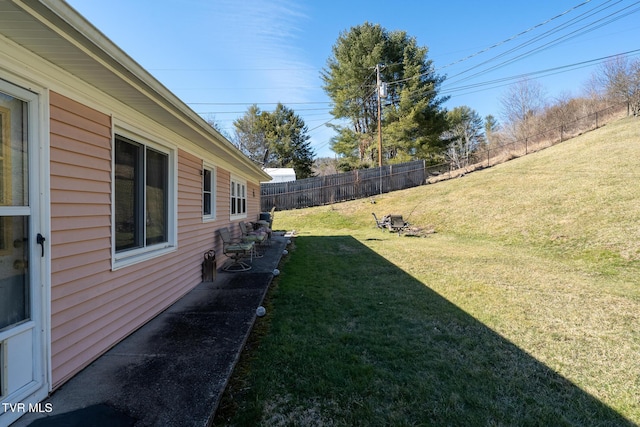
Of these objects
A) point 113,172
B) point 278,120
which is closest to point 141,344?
point 113,172

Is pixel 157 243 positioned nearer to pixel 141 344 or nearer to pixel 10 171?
pixel 141 344

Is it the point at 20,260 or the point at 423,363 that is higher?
the point at 20,260

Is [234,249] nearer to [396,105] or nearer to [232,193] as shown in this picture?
[232,193]

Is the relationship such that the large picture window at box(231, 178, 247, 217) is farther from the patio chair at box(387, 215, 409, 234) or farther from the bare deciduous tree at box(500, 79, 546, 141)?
the bare deciduous tree at box(500, 79, 546, 141)

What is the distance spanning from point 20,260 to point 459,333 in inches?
153

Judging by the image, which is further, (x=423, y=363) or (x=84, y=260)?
(x=423, y=363)

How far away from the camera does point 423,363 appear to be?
269cm

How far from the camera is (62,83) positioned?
220 cm

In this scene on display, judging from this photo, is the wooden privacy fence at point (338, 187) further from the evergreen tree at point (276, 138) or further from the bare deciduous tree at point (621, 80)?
the bare deciduous tree at point (621, 80)

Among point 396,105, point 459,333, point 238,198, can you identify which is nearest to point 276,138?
point 396,105

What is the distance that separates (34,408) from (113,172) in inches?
73.4

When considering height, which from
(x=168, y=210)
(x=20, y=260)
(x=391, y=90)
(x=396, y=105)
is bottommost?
(x=20, y=260)

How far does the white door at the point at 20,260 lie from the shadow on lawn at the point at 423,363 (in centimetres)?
178

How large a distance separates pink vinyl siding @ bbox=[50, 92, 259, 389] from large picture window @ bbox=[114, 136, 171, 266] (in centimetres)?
22
